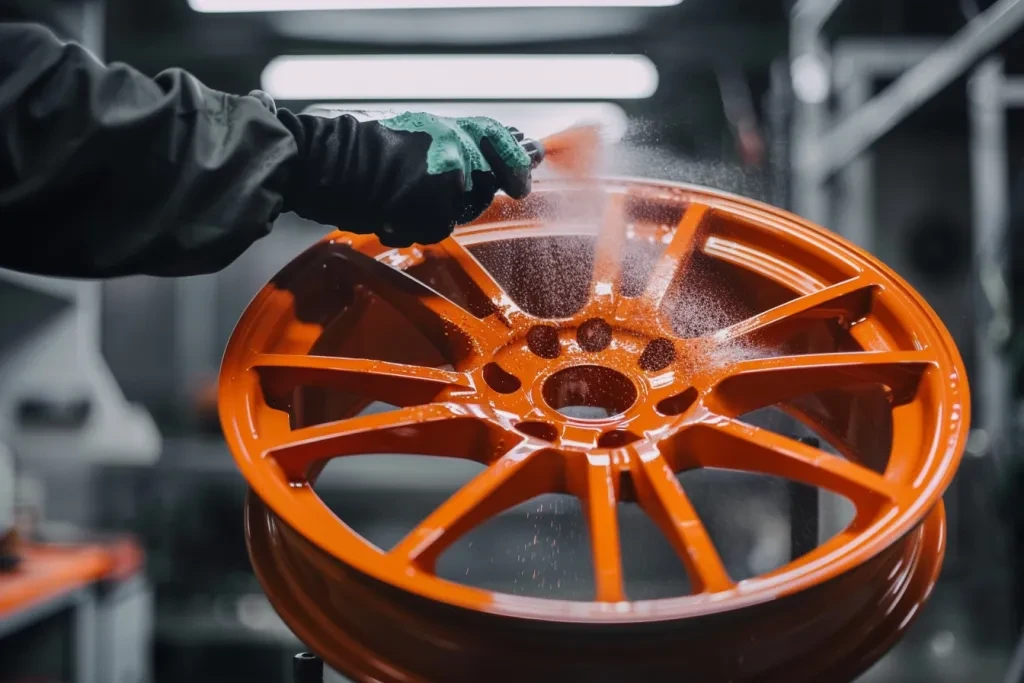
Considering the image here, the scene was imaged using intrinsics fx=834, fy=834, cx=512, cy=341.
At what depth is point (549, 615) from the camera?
71 centimetres

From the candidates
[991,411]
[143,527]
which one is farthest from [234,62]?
[991,411]

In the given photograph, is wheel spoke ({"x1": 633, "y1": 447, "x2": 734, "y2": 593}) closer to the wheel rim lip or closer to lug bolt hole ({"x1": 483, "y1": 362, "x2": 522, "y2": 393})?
the wheel rim lip

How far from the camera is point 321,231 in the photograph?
178 inches

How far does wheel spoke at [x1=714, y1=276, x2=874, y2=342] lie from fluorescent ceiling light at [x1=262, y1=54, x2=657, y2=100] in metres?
2.73

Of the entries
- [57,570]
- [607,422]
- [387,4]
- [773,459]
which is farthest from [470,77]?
[773,459]

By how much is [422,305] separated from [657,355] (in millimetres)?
317

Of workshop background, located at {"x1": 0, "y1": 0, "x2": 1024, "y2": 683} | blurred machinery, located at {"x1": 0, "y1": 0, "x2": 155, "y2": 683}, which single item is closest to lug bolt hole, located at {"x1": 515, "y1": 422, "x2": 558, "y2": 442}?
workshop background, located at {"x1": 0, "y1": 0, "x2": 1024, "y2": 683}

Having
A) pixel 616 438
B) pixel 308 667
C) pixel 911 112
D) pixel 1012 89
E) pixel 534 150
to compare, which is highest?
pixel 1012 89

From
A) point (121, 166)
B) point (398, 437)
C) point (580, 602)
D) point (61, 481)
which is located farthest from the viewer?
point (61, 481)

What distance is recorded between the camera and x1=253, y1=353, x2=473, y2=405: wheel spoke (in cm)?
96

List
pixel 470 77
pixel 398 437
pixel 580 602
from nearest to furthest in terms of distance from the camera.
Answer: pixel 580 602
pixel 398 437
pixel 470 77

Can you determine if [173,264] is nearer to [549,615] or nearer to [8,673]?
[549,615]

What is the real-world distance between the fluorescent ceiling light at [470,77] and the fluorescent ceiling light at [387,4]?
0.97 feet

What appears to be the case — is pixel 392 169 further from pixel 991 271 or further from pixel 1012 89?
pixel 1012 89
